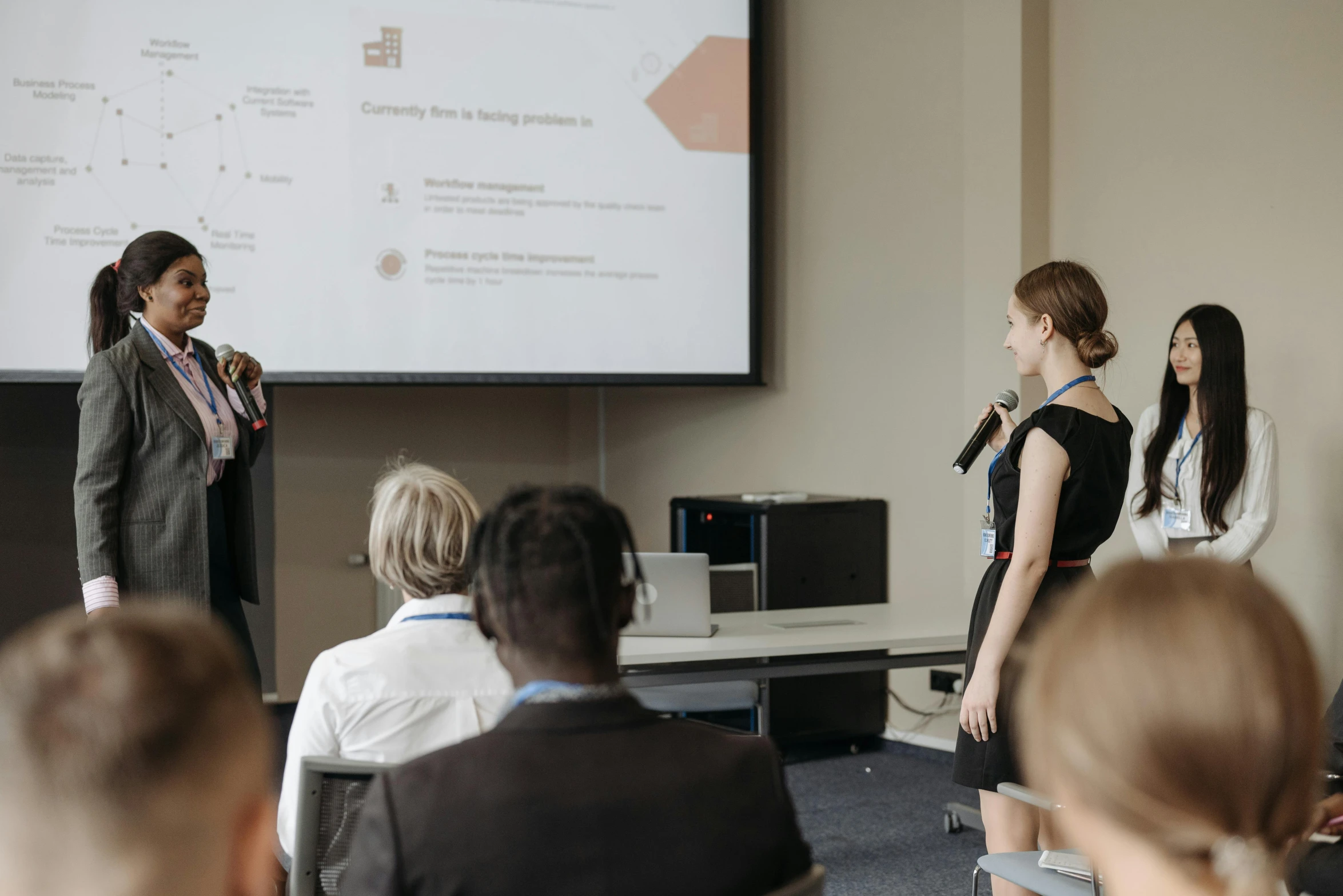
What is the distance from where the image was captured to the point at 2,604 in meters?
3.80

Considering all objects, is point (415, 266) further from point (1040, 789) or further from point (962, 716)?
point (1040, 789)

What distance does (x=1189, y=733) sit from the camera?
2.23ft

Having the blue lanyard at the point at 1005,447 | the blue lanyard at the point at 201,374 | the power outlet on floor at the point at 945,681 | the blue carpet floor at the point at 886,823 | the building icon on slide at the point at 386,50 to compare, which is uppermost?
the building icon on slide at the point at 386,50

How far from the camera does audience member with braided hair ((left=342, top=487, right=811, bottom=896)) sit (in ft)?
3.26

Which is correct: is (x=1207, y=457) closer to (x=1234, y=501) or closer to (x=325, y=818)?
(x=1234, y=501)

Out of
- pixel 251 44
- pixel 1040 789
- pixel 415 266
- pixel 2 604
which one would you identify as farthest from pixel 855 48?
pixel 1040 789

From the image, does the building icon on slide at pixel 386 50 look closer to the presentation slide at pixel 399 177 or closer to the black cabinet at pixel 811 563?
the presentation slide at pixel 399 177

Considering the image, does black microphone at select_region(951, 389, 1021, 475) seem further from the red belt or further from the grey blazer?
the grey blazer

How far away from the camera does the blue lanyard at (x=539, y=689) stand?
3.51ft

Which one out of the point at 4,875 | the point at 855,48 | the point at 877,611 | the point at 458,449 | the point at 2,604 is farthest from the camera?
the point at 458,449

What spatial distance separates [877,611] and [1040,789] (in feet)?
8.77

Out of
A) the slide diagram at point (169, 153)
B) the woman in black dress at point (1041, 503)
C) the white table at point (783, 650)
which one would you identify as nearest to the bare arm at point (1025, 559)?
the woman in black dress at point (1041, 503)

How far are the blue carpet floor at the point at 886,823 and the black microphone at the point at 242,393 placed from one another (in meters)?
1.69

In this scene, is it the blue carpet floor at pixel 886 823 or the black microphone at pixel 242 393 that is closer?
the black microphone at pixel 242 393
